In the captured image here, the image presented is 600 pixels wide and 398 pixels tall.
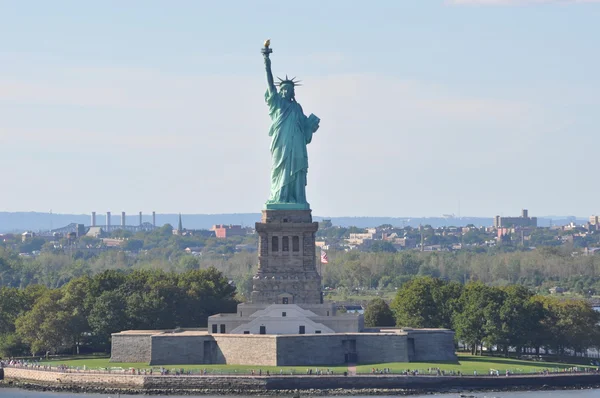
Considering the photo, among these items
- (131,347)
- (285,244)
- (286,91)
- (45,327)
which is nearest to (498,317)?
(285,244)

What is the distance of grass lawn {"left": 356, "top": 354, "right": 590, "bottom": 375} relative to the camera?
90.3 m

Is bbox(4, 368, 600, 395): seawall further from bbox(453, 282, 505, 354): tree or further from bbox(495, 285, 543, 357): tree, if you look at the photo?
bbox(453, 282, 505, 354): tree

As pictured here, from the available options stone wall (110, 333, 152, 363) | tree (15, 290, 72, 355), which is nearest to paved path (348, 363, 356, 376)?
stone wall (110, 333, 152, 363)

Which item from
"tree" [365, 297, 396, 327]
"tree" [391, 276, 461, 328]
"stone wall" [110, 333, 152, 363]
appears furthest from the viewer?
"tree" [365, 297, 396, 327]

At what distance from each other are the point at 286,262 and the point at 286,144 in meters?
7.26

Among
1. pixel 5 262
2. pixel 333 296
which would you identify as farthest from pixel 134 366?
pixel 5 262

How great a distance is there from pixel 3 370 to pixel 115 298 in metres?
10.4

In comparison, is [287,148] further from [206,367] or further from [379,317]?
[206,367]

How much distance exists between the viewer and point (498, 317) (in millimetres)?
99375

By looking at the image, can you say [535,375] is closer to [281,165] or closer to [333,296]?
[281,165]

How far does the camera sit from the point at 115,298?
337ft

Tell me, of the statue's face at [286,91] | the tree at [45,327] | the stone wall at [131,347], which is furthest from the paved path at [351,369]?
the tree at [45,327]

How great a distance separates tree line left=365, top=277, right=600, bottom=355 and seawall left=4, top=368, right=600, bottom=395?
977 cm

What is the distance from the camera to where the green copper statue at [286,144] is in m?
101
